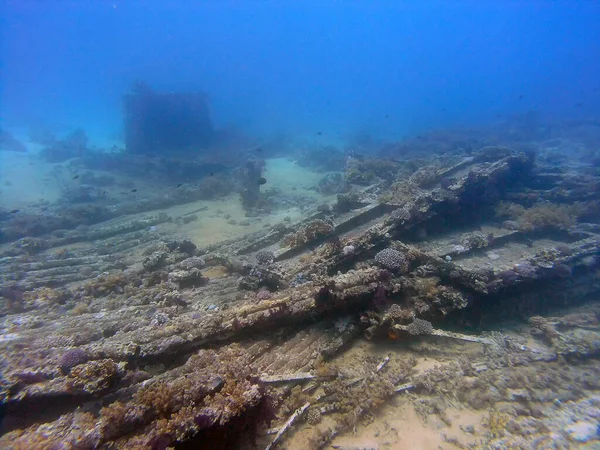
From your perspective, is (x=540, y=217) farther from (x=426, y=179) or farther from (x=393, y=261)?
(x=393, y=261)

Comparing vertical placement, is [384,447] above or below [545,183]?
below

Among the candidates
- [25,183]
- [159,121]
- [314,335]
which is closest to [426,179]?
[314,335]

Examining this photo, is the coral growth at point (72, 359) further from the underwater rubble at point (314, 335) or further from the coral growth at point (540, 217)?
the coral growth at point (540, 217)

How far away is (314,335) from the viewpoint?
23.9ft

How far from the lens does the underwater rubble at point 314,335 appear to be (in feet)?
16.4

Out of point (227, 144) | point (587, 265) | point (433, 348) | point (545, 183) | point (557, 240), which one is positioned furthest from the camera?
point (227, 144)

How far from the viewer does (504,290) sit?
9.11 m

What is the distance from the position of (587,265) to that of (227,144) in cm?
3879

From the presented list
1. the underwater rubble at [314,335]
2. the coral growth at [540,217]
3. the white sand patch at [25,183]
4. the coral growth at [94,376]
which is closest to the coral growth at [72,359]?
the underwater rubble at [314,335]

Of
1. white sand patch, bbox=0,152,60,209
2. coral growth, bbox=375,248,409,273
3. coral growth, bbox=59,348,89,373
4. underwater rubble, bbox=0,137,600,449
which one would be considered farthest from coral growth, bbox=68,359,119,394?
white sand patch, bbox=0,152,60,209

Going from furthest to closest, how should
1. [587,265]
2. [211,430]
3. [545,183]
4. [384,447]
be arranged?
1. [545,183]
2. [587,265]
3. [384,447]
4. [211,430]

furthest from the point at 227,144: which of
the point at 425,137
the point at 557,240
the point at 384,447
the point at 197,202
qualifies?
the point at 384,447

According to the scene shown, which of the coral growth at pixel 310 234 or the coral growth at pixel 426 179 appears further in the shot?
the coral growth at pixel 426 179

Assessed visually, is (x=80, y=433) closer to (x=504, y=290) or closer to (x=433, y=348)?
(x=433, y=348)
